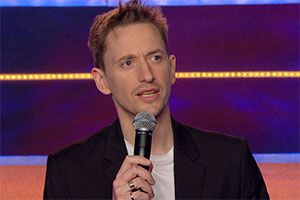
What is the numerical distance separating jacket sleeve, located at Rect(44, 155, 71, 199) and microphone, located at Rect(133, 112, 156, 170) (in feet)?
1.42

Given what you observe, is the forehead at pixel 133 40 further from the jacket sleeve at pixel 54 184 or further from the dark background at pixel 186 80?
the dark background at pixel 186 80

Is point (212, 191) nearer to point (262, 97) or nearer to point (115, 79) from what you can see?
point (115, 79)

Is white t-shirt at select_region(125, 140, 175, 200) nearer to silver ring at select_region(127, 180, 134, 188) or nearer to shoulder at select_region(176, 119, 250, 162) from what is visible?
shoulder at select_region(176, 119, 250, 162)

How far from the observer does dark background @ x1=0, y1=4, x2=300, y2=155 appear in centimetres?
324

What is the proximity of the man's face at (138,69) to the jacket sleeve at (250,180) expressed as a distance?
32 centimetres

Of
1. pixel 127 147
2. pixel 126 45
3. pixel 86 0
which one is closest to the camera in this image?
pixel 126 45

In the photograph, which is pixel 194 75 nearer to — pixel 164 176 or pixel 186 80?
pixel 186 80

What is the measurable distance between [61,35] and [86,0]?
283 mm

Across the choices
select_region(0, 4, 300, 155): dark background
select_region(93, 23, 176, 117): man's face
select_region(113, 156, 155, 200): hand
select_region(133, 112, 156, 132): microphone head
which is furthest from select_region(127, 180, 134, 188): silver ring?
select_region(0, 4, 300, 155): dark background

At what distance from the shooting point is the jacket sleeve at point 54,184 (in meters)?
1.58

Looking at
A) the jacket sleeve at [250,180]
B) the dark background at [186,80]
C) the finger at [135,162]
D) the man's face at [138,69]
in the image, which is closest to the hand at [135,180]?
the finger at [135,162]

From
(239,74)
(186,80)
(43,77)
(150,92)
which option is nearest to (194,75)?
(186,80)

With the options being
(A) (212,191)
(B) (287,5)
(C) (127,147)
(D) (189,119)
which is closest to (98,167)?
(C) (127,147)

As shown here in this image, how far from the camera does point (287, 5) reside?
3.24m
